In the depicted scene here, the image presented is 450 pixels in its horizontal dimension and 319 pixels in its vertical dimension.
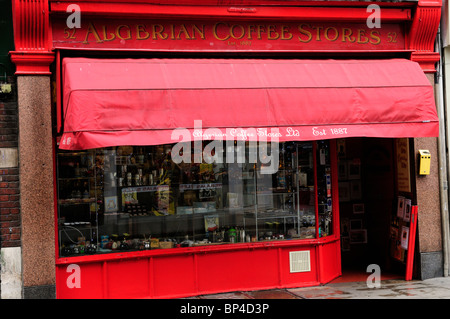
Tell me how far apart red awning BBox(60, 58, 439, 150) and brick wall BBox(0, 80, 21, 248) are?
3.10 ft

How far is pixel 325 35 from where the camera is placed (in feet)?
27.5

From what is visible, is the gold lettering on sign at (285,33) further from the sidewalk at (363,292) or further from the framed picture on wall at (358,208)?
the sidewalk at (363,292)

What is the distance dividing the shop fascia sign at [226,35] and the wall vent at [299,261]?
11.0 feet

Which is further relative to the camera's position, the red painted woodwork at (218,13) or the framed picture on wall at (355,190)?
the framed picture on wall at (355,190)

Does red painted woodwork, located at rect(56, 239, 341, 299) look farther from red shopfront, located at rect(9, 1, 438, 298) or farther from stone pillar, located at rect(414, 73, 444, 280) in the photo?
stone pillar, located at rect(414, 73, 444, 280)

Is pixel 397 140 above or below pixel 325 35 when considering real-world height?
below

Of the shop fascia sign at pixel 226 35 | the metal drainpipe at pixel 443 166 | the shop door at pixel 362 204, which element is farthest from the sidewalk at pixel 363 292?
the shop fascia sign at pixel 226 35

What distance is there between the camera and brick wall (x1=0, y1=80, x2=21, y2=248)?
23.3ft

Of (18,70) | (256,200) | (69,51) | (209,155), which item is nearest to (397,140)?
(256,200)

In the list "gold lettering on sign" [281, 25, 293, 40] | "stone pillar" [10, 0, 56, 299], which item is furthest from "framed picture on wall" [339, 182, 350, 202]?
"stone pillar" [10, 0, 56, 299]

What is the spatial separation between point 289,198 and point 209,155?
1582mm

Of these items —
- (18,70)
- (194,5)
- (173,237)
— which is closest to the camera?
(18,70)

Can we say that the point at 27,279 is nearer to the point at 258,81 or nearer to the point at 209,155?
the point at 209,155

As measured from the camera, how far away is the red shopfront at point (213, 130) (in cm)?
708
